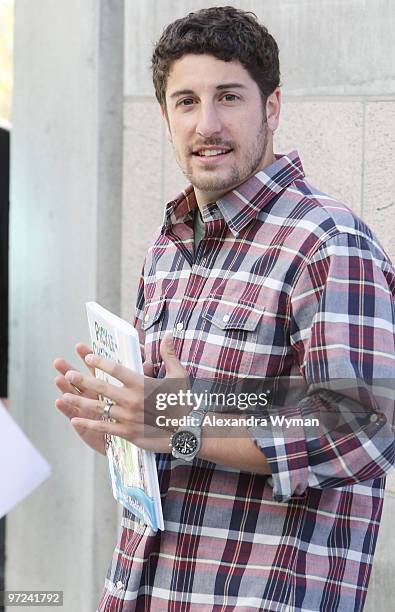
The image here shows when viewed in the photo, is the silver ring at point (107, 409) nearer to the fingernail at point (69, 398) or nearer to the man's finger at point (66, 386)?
the fingernail at point (69, 398)

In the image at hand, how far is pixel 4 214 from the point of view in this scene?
513 centimetres

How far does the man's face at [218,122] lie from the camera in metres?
Answer: 2.15

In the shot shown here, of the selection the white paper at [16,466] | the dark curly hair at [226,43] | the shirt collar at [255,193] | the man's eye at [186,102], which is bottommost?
the white paper at [16,466]

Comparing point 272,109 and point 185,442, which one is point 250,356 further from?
point 272,109

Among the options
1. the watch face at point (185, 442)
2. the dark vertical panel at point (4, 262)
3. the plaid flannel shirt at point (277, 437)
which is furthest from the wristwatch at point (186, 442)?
the dark vertical panel at point (4, 262)

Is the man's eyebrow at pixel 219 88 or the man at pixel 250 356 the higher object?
the man's eyebrow at pixel 219 88

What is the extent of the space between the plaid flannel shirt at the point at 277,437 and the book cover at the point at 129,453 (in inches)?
2.6

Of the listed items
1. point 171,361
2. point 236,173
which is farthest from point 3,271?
point 171,361

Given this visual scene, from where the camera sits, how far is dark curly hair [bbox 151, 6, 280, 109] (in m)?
2.17

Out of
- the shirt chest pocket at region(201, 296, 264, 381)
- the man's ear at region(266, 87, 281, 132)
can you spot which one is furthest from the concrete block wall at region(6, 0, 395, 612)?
the shirt chest pocket at region(201, 296, 264, 381)

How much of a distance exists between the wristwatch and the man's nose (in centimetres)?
58

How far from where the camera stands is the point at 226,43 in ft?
7.08

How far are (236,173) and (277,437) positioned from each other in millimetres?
562

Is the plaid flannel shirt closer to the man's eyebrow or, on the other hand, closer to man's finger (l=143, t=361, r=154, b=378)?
man's finger (l=143, t=361, r=154, b=378)
